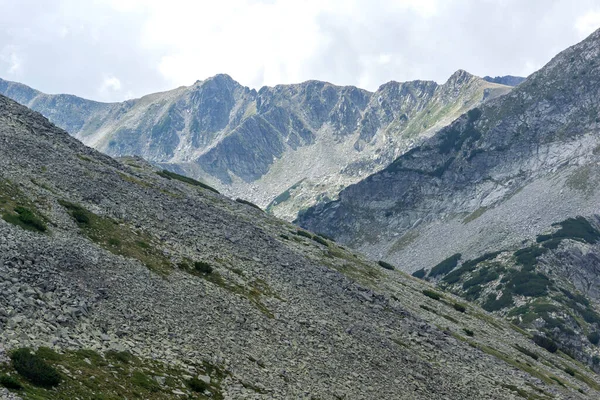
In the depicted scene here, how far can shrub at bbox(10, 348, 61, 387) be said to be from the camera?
19.8m

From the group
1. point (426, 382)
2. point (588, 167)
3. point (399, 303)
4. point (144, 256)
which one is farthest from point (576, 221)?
point (144, 256)

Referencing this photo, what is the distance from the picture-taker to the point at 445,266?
152500mm

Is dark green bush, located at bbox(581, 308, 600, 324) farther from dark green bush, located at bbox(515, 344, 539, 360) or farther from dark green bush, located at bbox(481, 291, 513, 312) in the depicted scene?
dark green bush, located at bbox(515, 344, 539, 360)

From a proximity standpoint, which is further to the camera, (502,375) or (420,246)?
(420,246)

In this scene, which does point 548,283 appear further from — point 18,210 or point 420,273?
point 18,210

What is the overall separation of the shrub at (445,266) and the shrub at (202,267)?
388ft

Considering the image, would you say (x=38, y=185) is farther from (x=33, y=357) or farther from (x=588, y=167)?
(x=588, y=167)

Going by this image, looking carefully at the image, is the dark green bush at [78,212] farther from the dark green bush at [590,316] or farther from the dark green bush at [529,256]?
the dark green bush at [529,256]

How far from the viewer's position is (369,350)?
40188 mm

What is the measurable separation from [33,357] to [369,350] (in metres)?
26.1

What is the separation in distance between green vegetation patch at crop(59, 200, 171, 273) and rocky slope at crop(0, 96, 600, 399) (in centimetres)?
19

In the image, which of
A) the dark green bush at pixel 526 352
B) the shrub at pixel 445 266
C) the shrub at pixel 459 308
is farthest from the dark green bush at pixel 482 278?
the dark green bush at pixel 526 352

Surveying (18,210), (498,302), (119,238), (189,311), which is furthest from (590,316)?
(18,210)

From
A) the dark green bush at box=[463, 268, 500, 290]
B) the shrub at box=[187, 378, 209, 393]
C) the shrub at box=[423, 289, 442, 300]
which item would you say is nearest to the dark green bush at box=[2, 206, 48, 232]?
the shrub at box=[187, 378, 209, 393]
